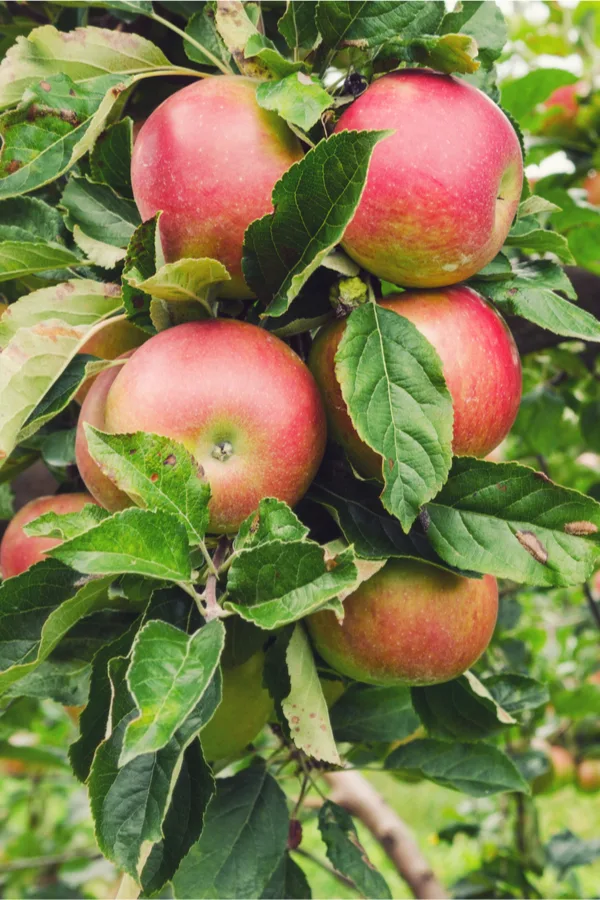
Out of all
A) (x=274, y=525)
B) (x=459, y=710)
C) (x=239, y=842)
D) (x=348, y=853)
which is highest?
(x=274, y=525)

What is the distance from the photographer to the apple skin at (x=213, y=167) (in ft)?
2.11

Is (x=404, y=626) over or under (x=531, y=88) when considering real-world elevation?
under

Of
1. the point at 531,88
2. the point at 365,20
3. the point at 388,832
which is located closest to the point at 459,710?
the point at 365,20

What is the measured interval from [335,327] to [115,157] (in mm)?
273

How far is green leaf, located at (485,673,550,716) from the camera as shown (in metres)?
0.99

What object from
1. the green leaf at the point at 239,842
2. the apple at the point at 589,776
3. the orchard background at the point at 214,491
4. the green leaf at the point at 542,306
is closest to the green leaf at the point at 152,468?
the orchard background at the point at 214,491

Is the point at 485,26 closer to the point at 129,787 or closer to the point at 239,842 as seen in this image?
the point at 129,787

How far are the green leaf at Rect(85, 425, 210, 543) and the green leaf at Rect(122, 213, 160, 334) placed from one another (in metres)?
0.12

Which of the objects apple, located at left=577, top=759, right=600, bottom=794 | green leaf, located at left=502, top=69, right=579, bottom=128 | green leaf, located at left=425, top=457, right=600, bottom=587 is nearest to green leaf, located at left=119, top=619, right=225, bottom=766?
green leaf, located at left=425, top=457, right=600, bottom=587

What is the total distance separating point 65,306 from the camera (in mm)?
714

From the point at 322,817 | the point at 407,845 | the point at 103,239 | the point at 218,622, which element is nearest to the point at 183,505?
the point at 218,622

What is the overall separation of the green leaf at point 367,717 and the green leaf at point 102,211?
616 millimetres

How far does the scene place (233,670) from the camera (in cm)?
80

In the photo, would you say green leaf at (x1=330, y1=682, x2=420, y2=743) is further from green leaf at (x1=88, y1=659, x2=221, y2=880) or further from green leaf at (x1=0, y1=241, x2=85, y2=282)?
green leaf at (x1=0, y1=241, x2=85, y2=282)
